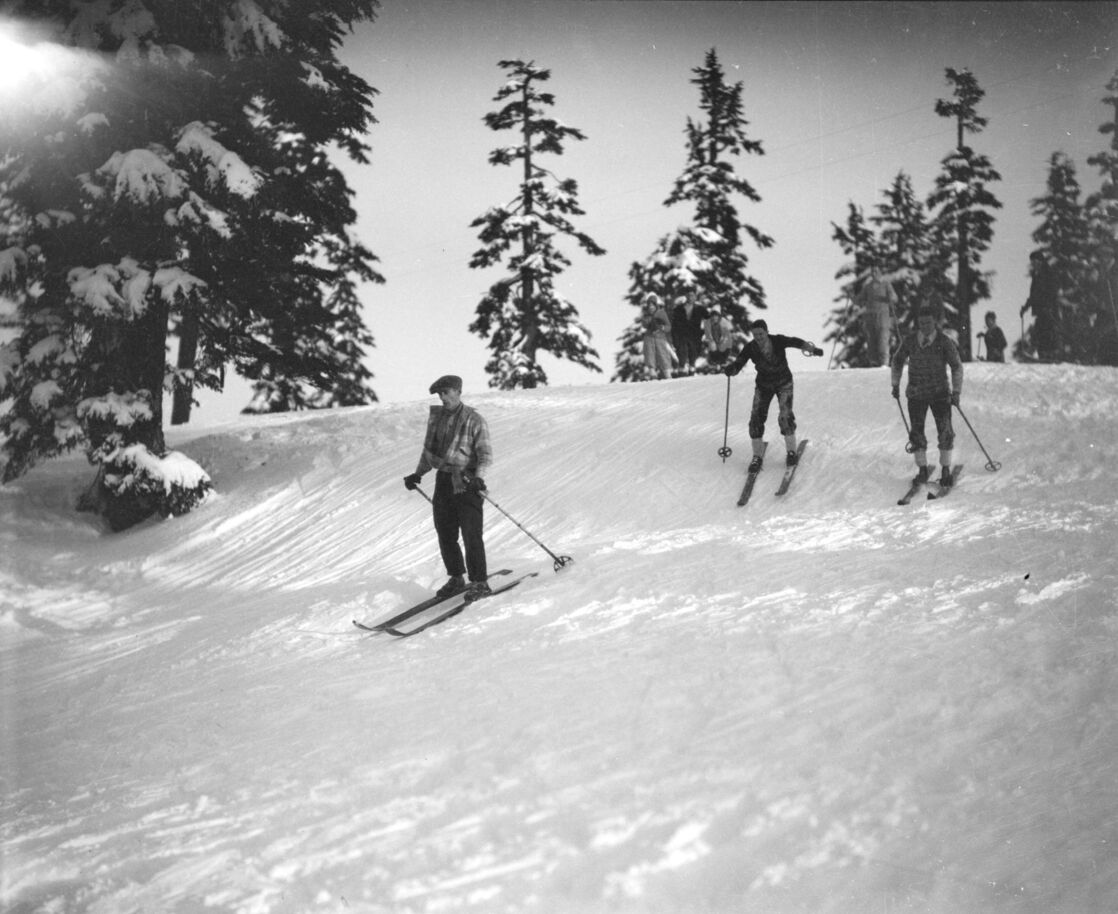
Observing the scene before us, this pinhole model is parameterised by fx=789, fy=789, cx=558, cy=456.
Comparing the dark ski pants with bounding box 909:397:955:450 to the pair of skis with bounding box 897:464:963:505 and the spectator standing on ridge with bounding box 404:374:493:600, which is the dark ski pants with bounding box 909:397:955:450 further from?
the spectator standing on ridge with bounding box 404:374:493:600

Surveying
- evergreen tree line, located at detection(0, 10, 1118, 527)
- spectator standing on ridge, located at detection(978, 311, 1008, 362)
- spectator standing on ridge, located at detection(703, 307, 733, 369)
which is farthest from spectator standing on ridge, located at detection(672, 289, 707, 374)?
evergreen tree line, located at detection(0, 10, 1118, 527)

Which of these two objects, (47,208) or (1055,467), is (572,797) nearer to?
(1055,467)

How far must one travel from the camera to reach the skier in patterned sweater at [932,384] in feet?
28.9

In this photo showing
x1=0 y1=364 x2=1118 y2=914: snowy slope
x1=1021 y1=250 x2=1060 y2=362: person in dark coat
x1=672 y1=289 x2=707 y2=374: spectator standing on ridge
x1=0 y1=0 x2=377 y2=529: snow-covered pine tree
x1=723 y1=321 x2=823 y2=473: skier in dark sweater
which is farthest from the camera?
x1=672 y1=289 x2=707 y2=374: spectator standing on ridge

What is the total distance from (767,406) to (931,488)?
214 centimetres

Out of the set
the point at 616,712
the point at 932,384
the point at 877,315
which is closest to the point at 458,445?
the point at 616,712

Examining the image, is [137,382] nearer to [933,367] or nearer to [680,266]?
[933,367]

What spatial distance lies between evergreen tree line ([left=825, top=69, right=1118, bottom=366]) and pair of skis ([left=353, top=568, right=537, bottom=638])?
48.4 ft

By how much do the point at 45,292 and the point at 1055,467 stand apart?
13.6 meters

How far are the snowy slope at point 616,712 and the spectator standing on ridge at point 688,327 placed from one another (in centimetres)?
1077

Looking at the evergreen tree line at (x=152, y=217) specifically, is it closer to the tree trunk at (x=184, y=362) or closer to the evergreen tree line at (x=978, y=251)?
the tree trunk at (x=184, y=362)

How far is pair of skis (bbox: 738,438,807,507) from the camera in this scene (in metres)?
9.62

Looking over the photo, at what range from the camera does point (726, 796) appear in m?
3.64

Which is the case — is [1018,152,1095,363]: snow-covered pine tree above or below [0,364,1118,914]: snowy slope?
above
